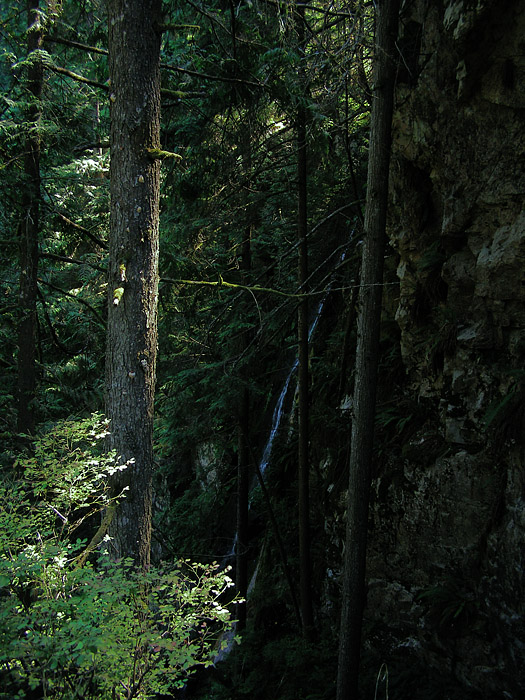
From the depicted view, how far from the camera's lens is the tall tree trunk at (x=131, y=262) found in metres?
4.45

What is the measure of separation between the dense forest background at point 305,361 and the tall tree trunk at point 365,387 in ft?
0.35

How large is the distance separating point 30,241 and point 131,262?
3.88m

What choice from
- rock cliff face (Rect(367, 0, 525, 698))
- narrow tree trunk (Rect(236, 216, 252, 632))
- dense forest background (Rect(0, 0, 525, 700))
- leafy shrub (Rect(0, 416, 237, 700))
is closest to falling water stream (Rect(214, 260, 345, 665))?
dense forest background (Rect(0, 0, 525, 700))

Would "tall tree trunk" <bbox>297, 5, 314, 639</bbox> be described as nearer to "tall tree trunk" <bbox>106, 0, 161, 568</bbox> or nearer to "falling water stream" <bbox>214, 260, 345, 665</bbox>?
"falling water stream" <bbox>214, 260, 345, 665</bbox>

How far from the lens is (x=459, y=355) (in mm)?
6137

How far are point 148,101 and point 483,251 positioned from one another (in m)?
3.97

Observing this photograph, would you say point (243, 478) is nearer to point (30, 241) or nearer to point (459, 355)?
point (459, 355)

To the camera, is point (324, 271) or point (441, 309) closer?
point (441, 309)

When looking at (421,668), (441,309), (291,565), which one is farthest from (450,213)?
(291,565)

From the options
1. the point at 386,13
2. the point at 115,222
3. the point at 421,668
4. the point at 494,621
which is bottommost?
the point at 421,668

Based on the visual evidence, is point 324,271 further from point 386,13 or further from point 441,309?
point 386,13

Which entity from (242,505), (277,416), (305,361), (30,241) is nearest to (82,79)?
(30,241)

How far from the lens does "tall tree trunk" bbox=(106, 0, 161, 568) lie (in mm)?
4449

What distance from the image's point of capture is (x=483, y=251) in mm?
5848
